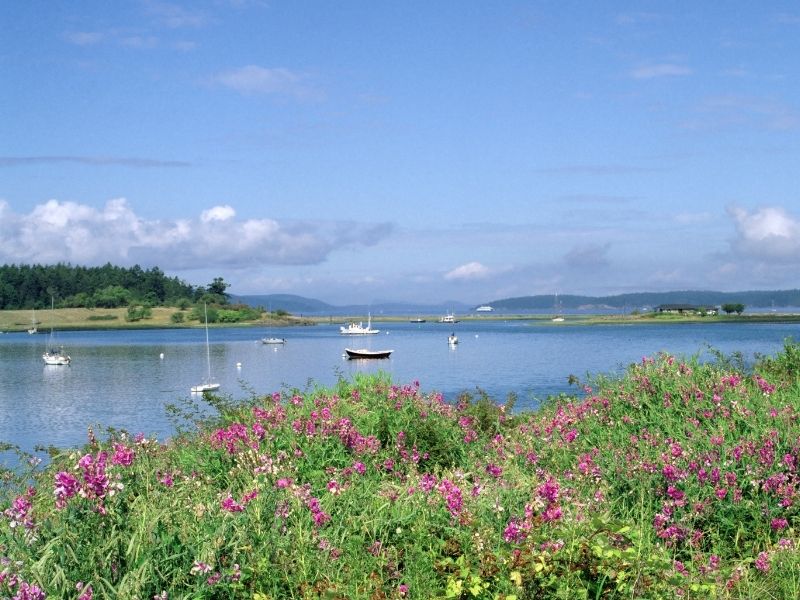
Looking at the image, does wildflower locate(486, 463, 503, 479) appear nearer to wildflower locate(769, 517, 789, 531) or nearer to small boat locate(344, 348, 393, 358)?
wildflower locate(769, 517, 789, 531)

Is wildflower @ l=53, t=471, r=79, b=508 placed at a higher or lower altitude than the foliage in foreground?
higher

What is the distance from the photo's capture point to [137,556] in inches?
200

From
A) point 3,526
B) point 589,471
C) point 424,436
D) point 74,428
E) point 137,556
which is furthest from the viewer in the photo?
point 74,428

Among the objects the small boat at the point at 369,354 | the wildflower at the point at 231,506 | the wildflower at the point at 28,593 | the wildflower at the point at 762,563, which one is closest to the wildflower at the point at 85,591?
the wildflower at the point at 28,593

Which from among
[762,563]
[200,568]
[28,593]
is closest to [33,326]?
[200,568]

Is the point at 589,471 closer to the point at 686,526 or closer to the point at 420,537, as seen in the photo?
the point at 686,526

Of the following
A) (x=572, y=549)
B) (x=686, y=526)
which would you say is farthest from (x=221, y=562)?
(x=686, y=526)

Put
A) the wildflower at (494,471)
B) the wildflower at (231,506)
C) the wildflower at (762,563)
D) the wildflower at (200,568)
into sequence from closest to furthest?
the wildflower at (200,568)
the wildflower at (231,506)
the wildflower at (762,563)
the wildflower at (494,471)

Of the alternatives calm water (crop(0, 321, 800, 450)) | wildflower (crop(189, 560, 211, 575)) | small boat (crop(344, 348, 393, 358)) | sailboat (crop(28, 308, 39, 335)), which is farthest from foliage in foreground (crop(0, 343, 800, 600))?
sailboat (crop(28, 308, 39, 335))

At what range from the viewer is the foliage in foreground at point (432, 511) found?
203 inches

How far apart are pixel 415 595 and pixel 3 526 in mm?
2923

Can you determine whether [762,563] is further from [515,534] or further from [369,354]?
[369,354]

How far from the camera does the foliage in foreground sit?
516 cm

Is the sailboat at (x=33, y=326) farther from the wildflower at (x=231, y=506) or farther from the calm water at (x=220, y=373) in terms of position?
the wildflower at (x=231, y=506)
